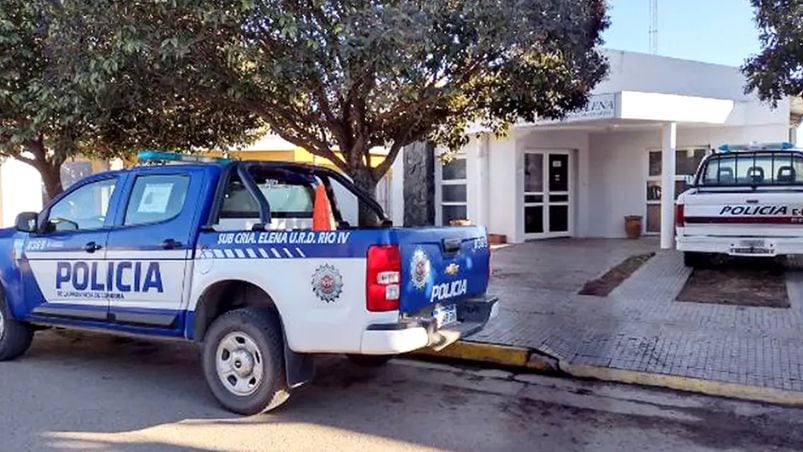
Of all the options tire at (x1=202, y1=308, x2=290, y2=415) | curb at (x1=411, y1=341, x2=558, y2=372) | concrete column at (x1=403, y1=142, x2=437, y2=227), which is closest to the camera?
tire at (x1=202, y1=308, x2=290, y2=415)

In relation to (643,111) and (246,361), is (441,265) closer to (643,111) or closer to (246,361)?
(246,361)

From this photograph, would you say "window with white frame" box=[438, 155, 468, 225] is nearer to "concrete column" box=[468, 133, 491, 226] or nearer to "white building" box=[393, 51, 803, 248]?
"white building" box=[393, 51, 803, 248]

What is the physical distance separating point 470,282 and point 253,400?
194 centimetres

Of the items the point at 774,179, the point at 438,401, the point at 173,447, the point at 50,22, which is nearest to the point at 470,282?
the point at 438,401

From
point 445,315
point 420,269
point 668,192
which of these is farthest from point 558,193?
point 420,269

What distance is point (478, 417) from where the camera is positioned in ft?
17.2

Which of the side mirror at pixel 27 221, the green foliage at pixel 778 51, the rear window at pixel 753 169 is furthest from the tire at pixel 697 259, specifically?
the side mirror at pixel 27 221

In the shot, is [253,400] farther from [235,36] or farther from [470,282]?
[235,36]

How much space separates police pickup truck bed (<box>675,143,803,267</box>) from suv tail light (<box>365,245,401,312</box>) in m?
7.74

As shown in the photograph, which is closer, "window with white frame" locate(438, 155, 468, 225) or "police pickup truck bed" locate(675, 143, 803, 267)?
"police pickup truck bed" locate(675, 143, 803, 267)

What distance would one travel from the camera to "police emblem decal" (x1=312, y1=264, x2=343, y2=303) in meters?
4.80

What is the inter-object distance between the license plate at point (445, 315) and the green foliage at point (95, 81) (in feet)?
10.7

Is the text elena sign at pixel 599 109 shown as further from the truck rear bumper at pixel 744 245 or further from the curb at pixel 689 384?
the curb at pixel 689 384

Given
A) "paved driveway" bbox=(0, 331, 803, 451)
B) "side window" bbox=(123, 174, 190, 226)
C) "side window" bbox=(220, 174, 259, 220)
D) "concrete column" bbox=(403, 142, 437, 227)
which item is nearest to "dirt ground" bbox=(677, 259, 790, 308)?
"paved driveway" bbox=(0, 331, 803, 451)
